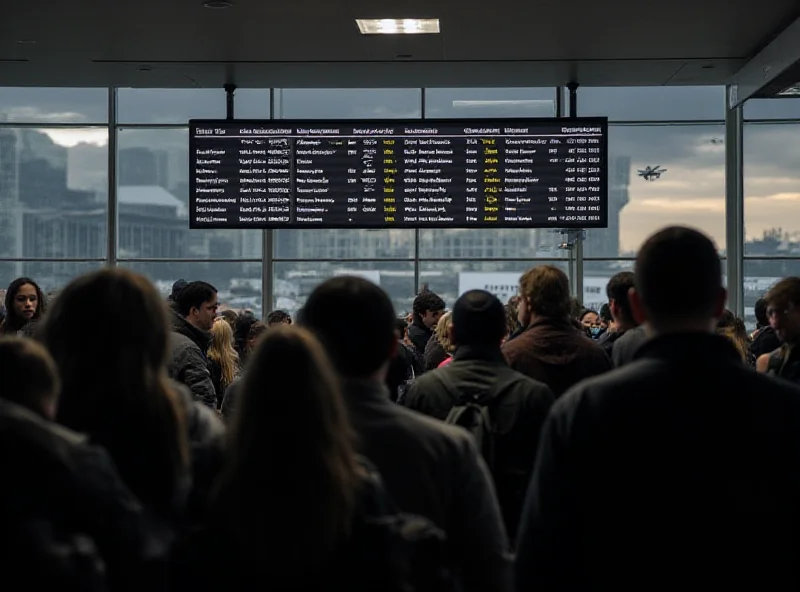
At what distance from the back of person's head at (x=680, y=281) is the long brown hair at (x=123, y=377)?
0.97 m

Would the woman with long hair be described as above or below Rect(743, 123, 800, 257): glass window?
below

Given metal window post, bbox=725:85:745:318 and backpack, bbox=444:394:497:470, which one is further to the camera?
metal window post, bbox=725:85:745:318

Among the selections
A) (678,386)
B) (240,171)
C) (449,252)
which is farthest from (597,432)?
(449,252)

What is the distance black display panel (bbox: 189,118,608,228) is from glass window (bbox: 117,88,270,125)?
14.7ft

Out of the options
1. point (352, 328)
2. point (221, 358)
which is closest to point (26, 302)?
point (221, 358)

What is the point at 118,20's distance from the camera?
6.92 meters

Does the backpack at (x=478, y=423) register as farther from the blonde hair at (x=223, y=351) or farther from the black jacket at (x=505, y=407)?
the blonde hair at (x=223, y=351)

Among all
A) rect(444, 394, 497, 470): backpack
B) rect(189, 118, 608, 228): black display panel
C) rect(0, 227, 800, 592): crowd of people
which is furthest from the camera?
rect(189, 118, 608, 228): black display panel

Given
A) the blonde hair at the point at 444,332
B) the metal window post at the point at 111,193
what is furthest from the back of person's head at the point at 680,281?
the metal window post at the point at 111,193

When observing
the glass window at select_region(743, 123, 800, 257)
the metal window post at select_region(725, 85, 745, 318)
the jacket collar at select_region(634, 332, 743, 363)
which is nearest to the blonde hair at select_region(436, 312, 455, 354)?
the jacket collar at select_region(634, 332, 743, 363)

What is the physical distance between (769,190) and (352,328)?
11.3 metres

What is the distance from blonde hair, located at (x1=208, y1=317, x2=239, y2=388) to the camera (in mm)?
6352

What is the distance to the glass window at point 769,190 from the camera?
1252 cm

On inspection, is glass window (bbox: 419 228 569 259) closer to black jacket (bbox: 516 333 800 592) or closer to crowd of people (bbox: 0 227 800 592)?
crowd of people (bbox: 0 227 800 592)
